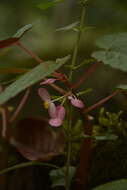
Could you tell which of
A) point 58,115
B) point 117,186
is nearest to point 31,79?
point 58,115

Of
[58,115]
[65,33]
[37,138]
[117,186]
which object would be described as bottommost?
[65,33]

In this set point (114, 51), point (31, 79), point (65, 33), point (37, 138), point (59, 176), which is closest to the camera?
point (31, 79)

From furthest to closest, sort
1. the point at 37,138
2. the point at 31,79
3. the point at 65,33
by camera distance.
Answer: the point at 65,33
the point at 37,138
the point at 31,79

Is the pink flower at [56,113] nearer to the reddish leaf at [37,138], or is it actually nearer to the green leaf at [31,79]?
the green leaf at [31,79]

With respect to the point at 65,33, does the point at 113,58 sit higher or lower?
higher

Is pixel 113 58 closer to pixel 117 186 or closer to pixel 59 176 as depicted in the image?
pixel 117 186

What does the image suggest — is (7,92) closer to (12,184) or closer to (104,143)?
(104,143)

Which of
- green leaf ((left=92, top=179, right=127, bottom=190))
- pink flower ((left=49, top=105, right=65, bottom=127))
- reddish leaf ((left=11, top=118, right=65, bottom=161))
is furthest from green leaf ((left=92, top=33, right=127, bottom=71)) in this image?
reddish leaf ((left=11, top=118, right=65, bottom=161))

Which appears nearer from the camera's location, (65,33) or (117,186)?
(117,186)
